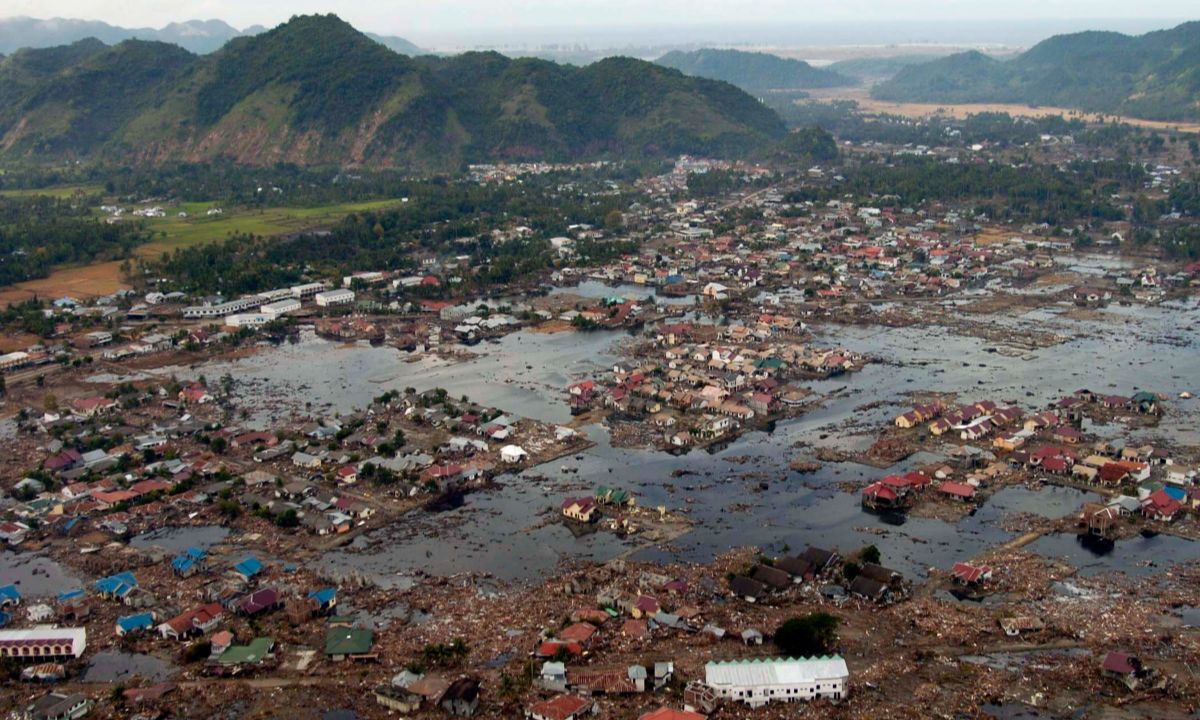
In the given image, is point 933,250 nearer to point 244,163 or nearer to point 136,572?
point 136,572

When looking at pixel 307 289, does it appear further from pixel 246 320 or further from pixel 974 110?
pixel 974 110

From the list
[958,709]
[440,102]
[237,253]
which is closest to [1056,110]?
[440,102]

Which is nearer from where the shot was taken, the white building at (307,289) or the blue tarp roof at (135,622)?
the blue tarp roof at (135,622)

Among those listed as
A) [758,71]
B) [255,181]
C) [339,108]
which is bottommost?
[255,181]

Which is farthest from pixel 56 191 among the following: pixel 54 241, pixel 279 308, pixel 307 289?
pixel 279 308

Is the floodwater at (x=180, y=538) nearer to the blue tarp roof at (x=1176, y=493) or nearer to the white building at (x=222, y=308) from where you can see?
the blue tarp roof at (x=1176, y=493)

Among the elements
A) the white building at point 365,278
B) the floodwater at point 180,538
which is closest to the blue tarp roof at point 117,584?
the floodwater at point 180,538
